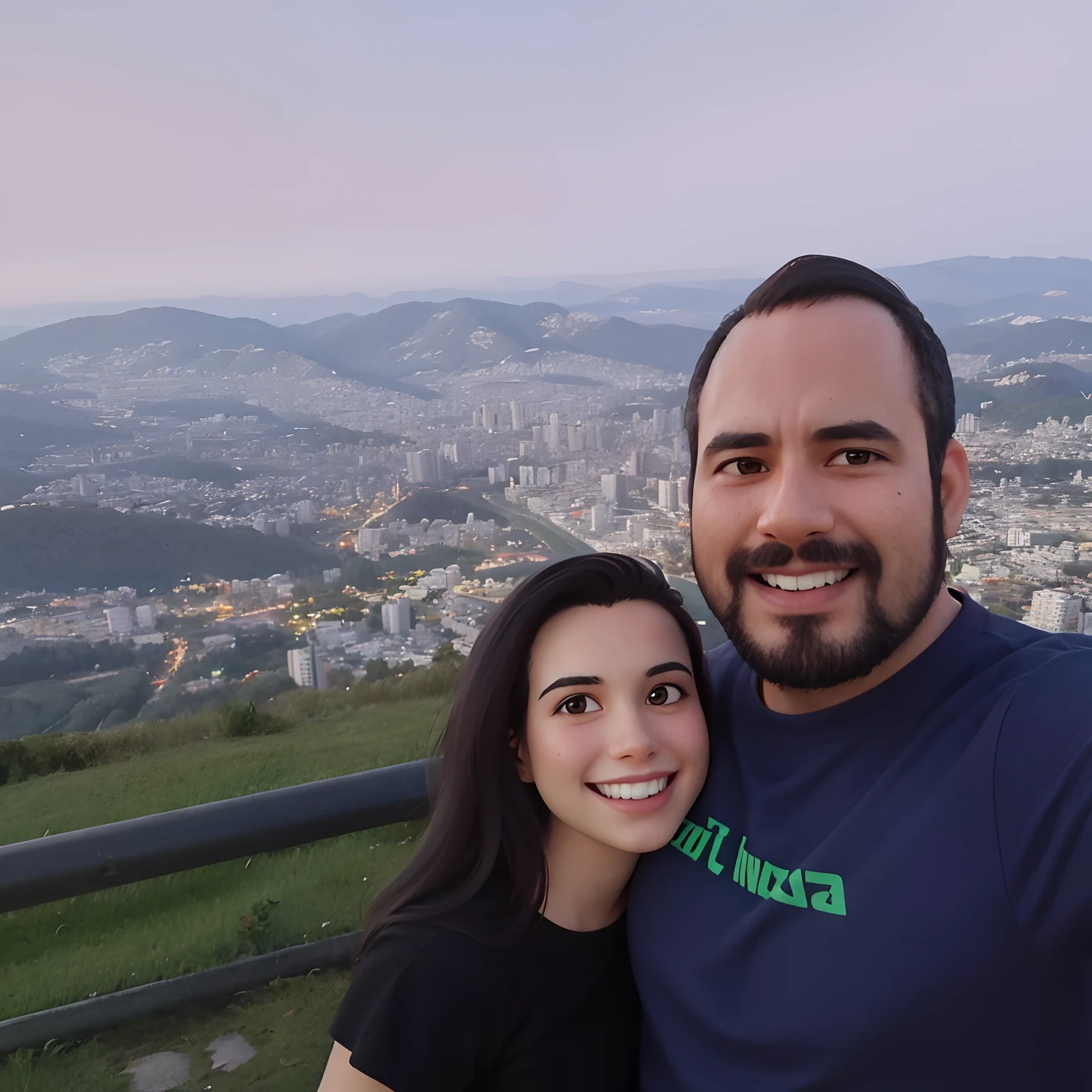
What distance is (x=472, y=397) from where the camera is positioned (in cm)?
1233

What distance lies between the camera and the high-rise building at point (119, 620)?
6355 mm

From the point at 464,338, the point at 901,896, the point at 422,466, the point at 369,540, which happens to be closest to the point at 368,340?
the point at 464,338

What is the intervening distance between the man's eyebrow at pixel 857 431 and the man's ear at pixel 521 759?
0.87 metres

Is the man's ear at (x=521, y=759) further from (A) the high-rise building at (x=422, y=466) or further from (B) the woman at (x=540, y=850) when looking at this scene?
(A) the high-rise building at (x=422, y=466)

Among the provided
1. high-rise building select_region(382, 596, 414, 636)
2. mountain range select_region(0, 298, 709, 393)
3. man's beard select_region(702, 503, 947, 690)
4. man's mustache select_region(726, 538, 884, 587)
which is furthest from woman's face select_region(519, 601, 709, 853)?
mountain range select_region(0, 298, 709, 393)

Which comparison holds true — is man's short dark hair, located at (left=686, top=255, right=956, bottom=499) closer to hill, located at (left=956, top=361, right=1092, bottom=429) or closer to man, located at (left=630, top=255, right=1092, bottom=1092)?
man, located at (left=630, top=255, right=1092, bottom=1092)

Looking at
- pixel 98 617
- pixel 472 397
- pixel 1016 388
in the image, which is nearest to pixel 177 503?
pixel 98 617

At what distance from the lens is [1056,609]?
3.70 meters

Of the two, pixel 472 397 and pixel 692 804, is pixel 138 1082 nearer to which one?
pixel 692 804

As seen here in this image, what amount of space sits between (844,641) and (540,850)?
2.41ft

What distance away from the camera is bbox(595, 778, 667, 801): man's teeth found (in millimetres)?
1411

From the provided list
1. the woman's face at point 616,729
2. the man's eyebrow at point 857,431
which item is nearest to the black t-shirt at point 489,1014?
the woman's face at point 616,729

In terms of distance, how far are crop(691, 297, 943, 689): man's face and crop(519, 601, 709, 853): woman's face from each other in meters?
0.19

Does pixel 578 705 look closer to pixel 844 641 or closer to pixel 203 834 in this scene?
pixel 844 641
